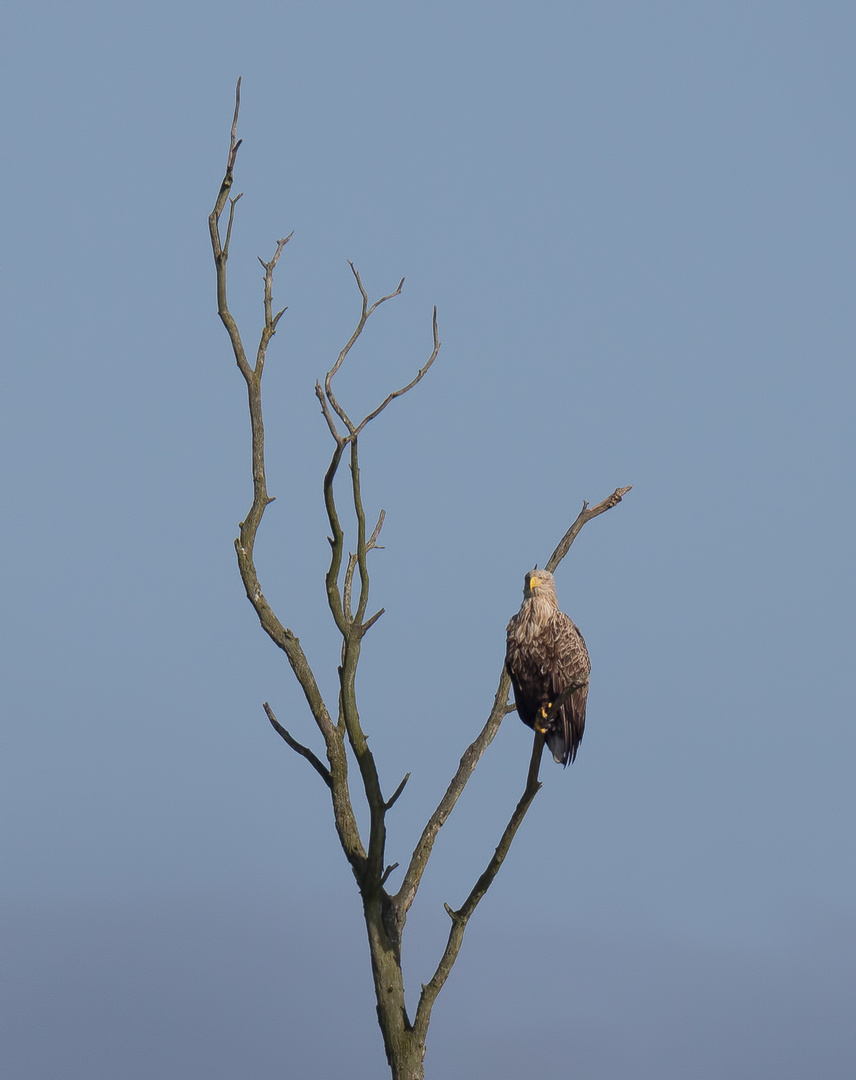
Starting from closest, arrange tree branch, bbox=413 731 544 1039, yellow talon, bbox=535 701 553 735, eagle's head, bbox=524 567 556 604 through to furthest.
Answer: tree branch, bbox=413 731 544 1039 < yellow talon, bbox=535 701 553 735 < eagle's head, bbox=524 567 556 604

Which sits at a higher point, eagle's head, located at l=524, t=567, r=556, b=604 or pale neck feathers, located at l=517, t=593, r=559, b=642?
eagle's head, located at l=524, t=567, r=556, b=604

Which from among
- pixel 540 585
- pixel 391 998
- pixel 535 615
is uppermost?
pixel 540 585

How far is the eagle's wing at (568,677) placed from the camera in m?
9.18

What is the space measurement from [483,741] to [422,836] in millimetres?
819

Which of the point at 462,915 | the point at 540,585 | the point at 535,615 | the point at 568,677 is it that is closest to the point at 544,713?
the point at 568,677

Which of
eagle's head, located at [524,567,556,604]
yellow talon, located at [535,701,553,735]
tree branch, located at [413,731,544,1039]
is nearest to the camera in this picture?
tree branch, located at [413,731,544,1039]

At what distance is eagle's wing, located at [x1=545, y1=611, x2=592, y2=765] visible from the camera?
9.18 metres

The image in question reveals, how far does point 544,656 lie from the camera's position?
9172 millimetres

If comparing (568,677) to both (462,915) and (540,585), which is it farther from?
(462,915)

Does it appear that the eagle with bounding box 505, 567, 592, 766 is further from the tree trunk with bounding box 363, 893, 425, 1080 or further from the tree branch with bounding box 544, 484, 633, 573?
the tree trunk with bounding box 363, 893, 425, 1080

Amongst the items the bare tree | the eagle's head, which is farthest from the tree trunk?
the eagle's head

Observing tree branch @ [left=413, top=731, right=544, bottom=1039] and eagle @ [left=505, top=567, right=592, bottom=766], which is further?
eagle @ [left=505, top=567, right=592, bottom=766]

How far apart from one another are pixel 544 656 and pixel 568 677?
24cm

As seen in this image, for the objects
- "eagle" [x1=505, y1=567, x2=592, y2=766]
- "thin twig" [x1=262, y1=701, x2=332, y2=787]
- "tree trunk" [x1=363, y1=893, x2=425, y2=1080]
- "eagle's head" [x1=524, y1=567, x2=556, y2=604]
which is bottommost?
"tree trunk" [x1=363, y1=893, x2=425, y2=1080]
